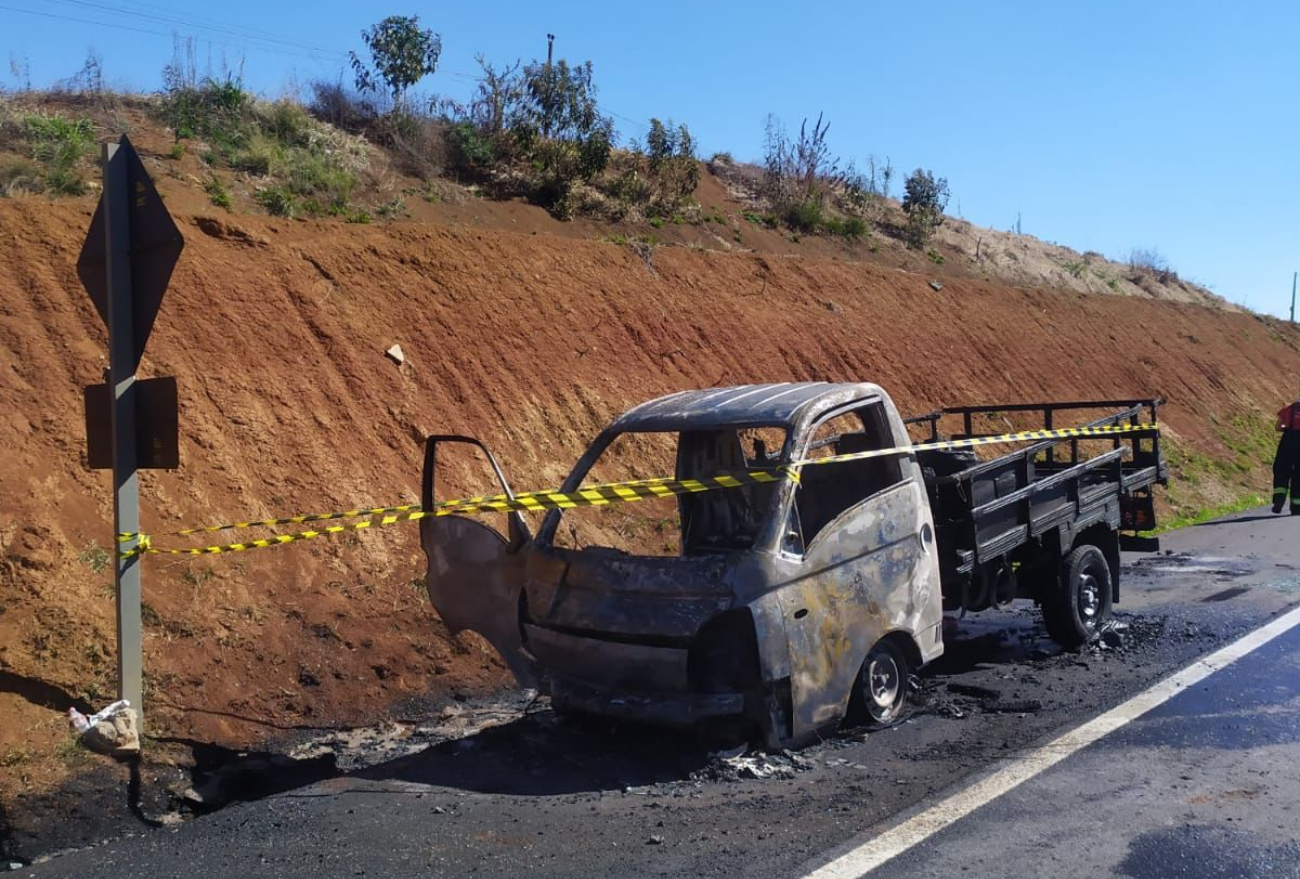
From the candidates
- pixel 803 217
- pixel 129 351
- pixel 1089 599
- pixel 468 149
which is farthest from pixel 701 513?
pixel 803 217

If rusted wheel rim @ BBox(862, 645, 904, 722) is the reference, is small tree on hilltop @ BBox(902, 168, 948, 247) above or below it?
above

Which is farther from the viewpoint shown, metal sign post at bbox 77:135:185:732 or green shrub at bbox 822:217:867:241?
green shrub at bbox 822:217:867:241

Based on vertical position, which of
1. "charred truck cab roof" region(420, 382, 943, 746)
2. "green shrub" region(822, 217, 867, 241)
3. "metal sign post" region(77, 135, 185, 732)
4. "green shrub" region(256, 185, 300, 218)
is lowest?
"charred truck cab roof" region(420, 382, 943, 746)

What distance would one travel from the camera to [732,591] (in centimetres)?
570

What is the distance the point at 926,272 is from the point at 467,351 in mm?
14186

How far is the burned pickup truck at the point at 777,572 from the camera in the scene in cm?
578

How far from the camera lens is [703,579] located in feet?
19.0

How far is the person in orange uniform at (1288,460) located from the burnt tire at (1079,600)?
8.30 meters

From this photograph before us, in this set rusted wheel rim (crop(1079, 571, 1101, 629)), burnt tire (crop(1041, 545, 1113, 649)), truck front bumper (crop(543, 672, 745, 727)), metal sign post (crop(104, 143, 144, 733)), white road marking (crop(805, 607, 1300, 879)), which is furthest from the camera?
rusted wheel rim (crop(1079, 571, 1101, 629))

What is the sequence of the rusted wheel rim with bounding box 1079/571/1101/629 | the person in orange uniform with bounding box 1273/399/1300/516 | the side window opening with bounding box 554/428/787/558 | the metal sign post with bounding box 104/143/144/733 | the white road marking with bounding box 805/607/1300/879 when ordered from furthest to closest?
1. the person in orange uniform with bounding box 1273/399/1300/516
2. the rusted wheel rim with bounding box 1079/571/1101/629
3. the side window opening with bounding box 554/428/787/558
4. the metal sign post with bounding box 104/143/144/733
5. the white road marking with bounding box 805/607/1300/879

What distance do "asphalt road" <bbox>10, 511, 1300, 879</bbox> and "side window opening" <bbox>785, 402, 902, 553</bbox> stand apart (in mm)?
1311

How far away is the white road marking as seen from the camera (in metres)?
4.63

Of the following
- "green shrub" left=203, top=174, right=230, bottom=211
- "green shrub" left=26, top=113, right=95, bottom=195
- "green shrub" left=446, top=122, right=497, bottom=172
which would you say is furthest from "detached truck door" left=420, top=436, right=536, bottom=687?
"green shrub" left=446, top=122, right=497, bottom=172

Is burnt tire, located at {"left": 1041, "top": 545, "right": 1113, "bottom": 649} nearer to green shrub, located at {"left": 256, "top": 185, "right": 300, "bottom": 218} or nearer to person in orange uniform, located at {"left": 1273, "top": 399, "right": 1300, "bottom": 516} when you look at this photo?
person in orange uniform, located at {"left": 1273, "top": 399, "right": 1300, "bottom": 516}
